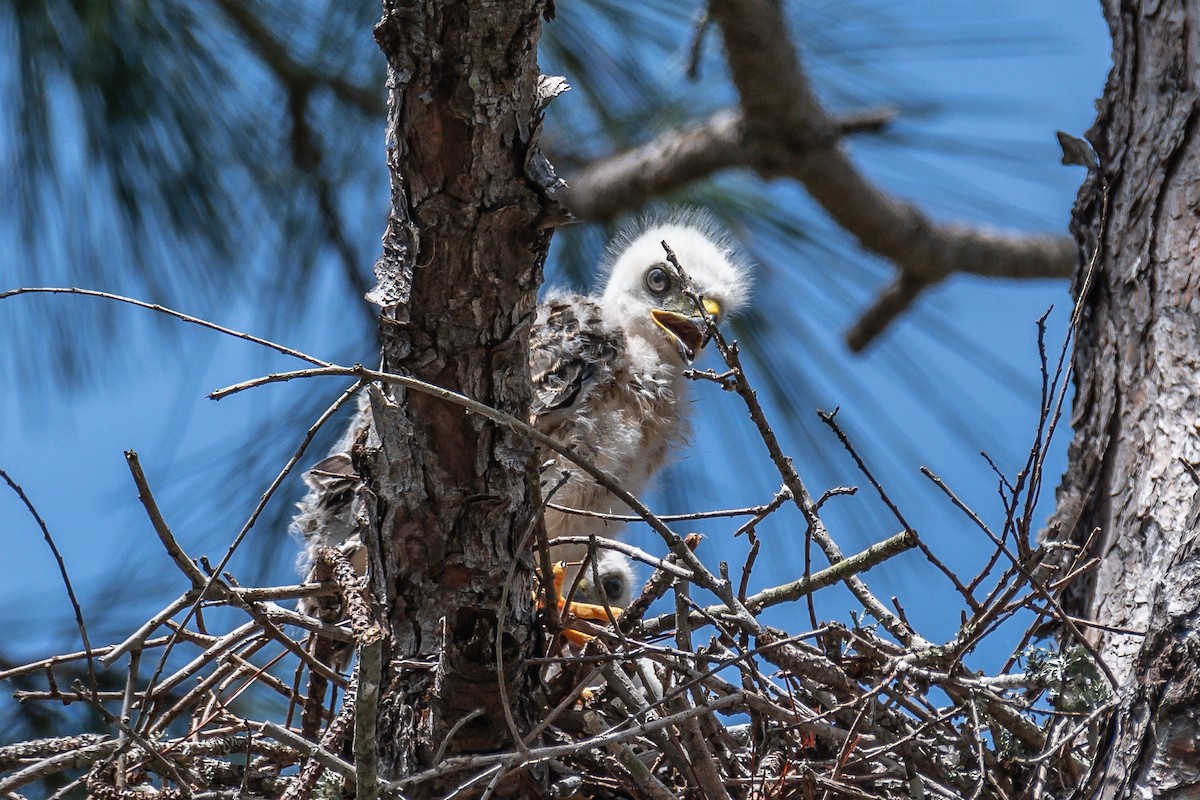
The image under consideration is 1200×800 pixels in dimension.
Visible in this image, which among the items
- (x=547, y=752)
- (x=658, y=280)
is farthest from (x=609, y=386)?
(x=547, y=752)

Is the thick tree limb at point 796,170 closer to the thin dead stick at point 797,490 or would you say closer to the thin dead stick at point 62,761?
the thin dead stick at point 797,490

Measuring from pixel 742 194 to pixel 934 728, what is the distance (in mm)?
2872

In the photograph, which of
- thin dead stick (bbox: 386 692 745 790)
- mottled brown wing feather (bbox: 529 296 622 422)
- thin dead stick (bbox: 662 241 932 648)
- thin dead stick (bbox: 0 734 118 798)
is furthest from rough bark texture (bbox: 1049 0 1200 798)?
thin dead stick (bbox: 0 734 118 798)

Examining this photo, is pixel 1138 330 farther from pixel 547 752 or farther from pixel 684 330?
pixel 547 752

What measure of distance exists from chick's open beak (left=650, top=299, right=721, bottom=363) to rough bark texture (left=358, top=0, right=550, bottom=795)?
49.7 inches

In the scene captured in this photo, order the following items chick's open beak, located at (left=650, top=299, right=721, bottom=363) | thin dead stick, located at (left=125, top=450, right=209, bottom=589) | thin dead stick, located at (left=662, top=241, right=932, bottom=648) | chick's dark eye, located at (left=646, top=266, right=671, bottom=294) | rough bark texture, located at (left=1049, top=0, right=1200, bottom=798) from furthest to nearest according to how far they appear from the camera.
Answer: chick's dark eye, located at (left=646, top=266, right=671, bottom=294), chick's open beak, located at (left=650, top=299, right=721, bottom=363), rough bark texture, located at (left=1049, top=0, right=1200, bottom=798), thin dead stick, located at (left=662, top=241, right=932, bottom=648), thin dead stick, located at (left=125, top=450, right=209, bottom=589)

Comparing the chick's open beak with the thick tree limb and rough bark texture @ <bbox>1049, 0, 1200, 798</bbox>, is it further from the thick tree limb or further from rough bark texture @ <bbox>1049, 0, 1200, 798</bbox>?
rough bark texture @ <bbox>1049, 0, 1200, 798</bbox>

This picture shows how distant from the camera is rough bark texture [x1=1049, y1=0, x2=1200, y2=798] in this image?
225 cm

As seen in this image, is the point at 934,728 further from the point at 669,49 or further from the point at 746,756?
the point at 669,49

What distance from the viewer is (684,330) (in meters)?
3.15

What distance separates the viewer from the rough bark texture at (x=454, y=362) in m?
1.66

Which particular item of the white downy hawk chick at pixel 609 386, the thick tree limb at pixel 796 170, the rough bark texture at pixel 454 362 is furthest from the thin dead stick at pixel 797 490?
the thick tree limb at pixel 796 170

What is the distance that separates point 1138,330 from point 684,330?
107 centimetres

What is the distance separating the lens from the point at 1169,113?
2.48 m
